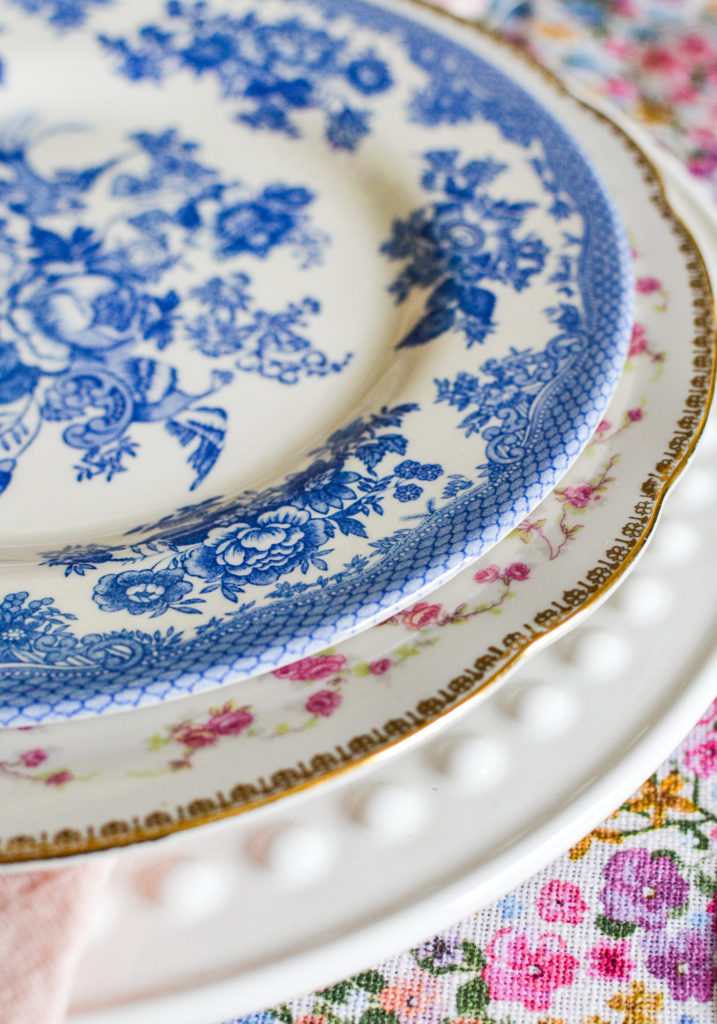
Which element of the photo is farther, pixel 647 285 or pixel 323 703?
pixel 647 285

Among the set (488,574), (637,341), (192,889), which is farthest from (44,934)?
(637,341)

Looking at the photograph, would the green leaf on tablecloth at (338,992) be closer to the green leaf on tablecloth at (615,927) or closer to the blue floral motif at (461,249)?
the green leaf on tablecloth at (615,927)

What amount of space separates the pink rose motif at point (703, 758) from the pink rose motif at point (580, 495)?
0.62 feet

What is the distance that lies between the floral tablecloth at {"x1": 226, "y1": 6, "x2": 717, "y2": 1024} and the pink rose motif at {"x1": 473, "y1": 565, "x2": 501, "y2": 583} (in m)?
0.18

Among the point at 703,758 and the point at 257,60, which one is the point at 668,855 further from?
the point at 257,60

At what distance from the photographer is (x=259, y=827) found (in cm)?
46

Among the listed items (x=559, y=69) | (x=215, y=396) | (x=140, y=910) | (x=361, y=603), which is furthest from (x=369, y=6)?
(x=140, y=910)

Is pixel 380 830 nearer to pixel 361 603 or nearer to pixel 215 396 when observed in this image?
pixel 361 603

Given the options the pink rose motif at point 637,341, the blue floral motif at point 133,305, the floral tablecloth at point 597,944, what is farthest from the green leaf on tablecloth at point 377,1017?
the pink rose motif at point 637,341

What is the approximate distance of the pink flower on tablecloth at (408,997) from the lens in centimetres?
50

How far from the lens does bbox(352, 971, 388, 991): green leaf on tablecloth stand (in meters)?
0.51

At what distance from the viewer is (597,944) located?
0.52m

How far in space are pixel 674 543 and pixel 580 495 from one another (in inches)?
2.6

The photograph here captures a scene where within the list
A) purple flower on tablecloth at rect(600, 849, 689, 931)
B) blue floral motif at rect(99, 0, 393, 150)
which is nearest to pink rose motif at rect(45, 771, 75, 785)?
purple flower on tablecloth at rect(600, 849, 689, 931)
